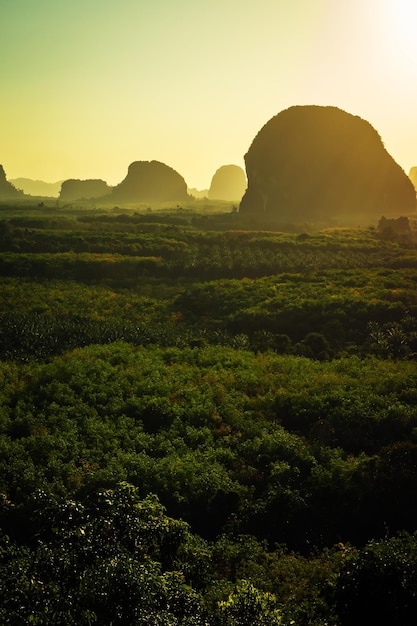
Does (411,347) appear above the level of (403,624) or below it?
above

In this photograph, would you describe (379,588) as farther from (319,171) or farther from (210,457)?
(319,171)

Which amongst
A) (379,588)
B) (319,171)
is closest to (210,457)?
(379,588)

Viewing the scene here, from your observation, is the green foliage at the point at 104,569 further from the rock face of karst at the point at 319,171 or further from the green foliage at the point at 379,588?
the rock face of karst at the point at 319,171

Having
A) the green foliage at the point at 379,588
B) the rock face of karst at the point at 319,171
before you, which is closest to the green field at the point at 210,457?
the green foliage at the point at 379,588

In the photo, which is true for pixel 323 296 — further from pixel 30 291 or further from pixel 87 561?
pixel 87 561

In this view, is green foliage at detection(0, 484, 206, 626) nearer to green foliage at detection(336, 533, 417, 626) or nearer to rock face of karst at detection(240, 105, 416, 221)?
green foliage at detection(336, 533, 417, 626)

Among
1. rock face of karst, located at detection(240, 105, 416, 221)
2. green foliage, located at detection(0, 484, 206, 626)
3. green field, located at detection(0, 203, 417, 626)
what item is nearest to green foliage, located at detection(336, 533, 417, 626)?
green field, located at detection(0, 203, 417, 626)

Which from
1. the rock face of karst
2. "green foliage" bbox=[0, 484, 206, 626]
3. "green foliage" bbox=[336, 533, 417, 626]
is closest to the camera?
"green foliage" bbox=[0, 484, 206, 626]

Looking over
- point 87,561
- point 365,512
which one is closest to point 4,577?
point 87,561

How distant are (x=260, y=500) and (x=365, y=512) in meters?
3.72

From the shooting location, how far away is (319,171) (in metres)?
150

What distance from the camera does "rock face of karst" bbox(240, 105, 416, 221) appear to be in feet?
491

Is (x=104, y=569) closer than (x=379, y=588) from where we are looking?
Yes

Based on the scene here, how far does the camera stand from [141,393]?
2467cm
